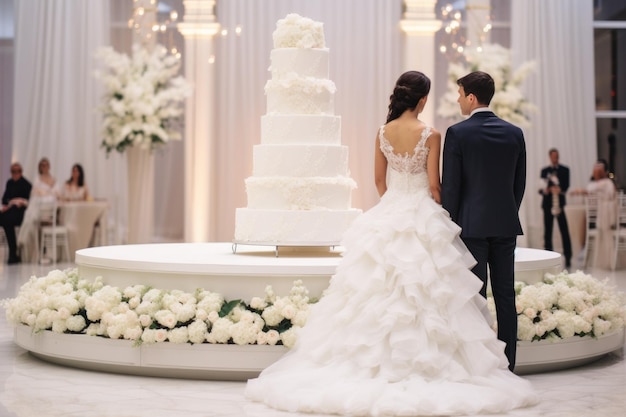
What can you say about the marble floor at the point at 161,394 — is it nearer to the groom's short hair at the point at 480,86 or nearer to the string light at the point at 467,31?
the groom's short hair at the point at 480,86

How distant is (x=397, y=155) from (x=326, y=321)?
1106 mm

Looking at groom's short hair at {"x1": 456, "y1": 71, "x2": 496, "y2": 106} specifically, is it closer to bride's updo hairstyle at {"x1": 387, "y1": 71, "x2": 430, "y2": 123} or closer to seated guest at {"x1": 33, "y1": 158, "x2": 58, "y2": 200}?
bride's updo hairstyle at {"x1": 387, "y1": 71, "x2": 430, "y2": 123}

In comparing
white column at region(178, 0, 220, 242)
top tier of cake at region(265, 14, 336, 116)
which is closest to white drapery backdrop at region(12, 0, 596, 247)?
white column at region(178, 0, 220, 242)

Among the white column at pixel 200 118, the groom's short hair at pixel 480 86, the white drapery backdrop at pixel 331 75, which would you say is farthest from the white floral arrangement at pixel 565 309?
the white column at pixel 200 118

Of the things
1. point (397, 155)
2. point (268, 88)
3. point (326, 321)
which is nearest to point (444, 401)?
point (326, 321)

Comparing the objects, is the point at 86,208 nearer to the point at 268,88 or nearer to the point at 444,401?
the point at 268,88

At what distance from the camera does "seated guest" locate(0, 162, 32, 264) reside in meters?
15.4

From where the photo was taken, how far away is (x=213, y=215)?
659 inches

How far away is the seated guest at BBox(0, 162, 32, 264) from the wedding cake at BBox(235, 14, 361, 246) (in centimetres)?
825

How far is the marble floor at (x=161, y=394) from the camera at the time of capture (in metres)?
5.45

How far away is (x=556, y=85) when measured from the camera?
707 inches

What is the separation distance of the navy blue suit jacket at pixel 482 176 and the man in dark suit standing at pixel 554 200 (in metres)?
9.34

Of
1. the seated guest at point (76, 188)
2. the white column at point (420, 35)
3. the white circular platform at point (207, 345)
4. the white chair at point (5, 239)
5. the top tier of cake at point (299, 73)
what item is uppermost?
the white column at point (420, 35)

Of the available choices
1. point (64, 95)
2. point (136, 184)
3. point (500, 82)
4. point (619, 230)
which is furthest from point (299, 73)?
point (64, 95)
